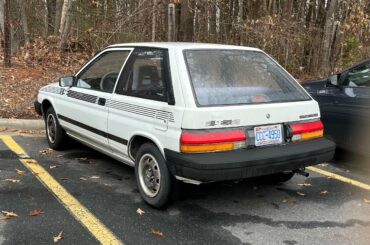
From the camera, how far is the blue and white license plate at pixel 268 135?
4.01 m

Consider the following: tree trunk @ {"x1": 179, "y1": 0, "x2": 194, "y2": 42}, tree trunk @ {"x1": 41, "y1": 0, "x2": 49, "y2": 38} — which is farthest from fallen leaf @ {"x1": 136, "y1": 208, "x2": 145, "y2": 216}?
tree trunk @ {"x1": 41, "y1": 0, "x2": 49, "y2": 38}

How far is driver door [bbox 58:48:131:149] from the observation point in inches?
194

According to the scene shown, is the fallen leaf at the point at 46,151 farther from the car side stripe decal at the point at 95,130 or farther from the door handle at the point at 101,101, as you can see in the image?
the door handle at the point at 101,101

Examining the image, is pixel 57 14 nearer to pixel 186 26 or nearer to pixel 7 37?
pixel 7 37

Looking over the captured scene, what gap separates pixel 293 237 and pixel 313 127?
46.3 inches

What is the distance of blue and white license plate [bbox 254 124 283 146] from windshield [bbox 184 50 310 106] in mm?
264

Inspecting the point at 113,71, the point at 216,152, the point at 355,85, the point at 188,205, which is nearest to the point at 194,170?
the point at 216,152

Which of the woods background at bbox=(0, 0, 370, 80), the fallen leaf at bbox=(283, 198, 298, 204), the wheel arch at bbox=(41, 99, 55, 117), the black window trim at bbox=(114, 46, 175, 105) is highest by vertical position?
the woods background at bbox=(0, 0, 370, 80)

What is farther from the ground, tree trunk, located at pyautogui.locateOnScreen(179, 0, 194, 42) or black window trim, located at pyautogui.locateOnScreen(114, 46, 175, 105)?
tree trunk, located at pyautogui.locateOnScreen(179, 0, 194, 42)

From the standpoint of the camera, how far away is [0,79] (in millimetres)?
10117

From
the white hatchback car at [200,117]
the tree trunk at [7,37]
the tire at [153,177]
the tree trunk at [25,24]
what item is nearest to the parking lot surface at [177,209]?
the tire at [153,177]

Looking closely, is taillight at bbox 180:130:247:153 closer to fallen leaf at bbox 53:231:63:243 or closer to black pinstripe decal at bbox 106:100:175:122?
black pinstripe decal at bbox 106:100:175:122

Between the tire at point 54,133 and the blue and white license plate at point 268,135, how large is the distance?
3109 mm

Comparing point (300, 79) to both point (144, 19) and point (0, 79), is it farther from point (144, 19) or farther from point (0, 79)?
point (0, 79)
